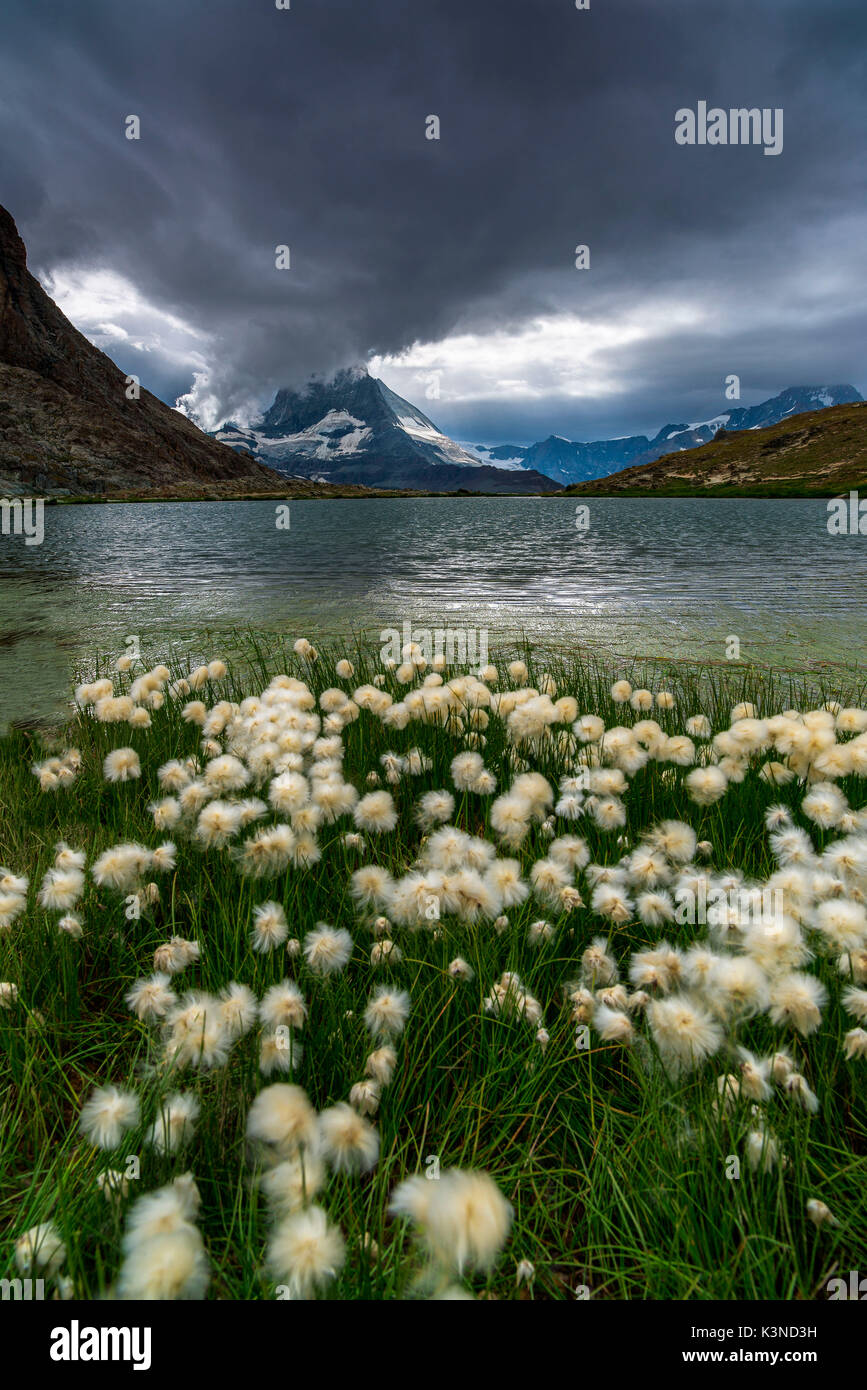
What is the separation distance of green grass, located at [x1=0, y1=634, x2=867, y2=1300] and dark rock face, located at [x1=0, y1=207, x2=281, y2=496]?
121477mm

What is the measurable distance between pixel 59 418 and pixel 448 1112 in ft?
618

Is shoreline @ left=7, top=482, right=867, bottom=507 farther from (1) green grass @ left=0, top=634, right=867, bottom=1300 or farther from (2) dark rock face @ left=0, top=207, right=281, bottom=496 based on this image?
(1) green grass @ left=0, top=634, right=867, bottom=1300

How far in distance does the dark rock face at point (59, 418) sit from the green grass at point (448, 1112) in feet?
399

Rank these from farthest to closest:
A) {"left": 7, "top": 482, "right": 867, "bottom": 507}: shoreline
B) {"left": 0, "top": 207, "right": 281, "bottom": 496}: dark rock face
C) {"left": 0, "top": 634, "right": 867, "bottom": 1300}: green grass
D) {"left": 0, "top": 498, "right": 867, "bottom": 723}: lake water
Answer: {"left": 0, "top": 207, "right": 281, "bottom": 496}: dark rock face
{"left": 7, "top": 482, "right": 867, "bottom": 507}: shoreline
{"left": 0, "top": 498, "right": 867, "bottom": 723}: lake water
{"left": 0, "top": 634, "right": 867, "bottom": 1300}: green grass

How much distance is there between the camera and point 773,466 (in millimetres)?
143375

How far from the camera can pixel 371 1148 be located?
1.67 m

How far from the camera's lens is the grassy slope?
4830 inches

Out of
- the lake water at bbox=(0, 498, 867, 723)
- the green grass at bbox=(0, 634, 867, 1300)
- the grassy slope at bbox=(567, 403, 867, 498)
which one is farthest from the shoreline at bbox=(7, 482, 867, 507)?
the green grass at bbox=(0, 634, 867, 1300)

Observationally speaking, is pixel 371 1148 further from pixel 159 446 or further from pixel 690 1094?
pixel 159 446

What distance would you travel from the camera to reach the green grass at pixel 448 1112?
1560 mm

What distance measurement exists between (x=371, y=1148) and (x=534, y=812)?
206 cm

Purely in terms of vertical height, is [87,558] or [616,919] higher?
[87,558]

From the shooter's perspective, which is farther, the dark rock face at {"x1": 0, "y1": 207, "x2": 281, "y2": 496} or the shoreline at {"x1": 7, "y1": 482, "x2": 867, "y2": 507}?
the dark rock face at {"x1": 0, "y1": 207, "x2": 281, "y2": 496}

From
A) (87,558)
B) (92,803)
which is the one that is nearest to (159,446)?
(87,558)
